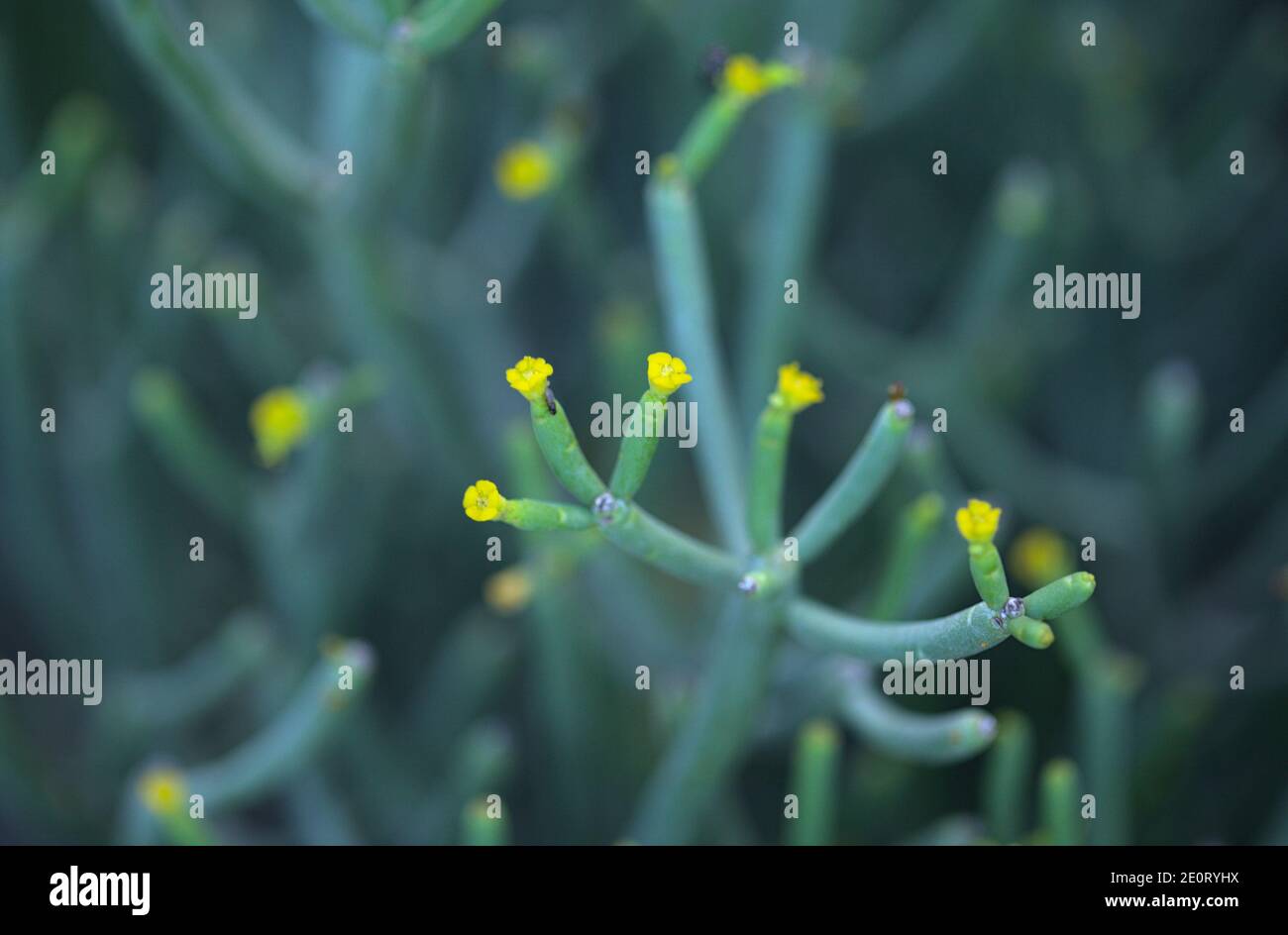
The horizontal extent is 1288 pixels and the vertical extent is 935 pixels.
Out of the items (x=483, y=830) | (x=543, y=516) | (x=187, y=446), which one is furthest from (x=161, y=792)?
(x=543, y=516)

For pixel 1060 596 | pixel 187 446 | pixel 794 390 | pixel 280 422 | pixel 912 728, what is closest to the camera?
pixel 1060 596

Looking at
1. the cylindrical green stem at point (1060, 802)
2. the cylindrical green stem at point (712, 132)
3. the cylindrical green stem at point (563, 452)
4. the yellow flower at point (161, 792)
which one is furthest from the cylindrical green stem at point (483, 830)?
the cylindrical green stem at point (712, 132)

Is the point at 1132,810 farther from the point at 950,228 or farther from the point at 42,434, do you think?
the point at 42,434

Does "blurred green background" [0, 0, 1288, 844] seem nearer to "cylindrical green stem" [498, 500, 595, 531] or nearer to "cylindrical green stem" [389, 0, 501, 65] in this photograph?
"cylindrical green stem" [389, 0, 501, 65]

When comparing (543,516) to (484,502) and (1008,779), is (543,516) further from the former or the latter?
(1008,779)

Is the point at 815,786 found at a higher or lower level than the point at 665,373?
lower

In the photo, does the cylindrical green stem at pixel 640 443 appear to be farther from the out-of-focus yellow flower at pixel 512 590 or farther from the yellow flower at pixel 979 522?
the out-of-focus yellow flower at pixel 512 590

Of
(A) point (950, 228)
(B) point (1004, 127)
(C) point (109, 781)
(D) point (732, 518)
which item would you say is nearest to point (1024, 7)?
(B) point (1004, 127)
